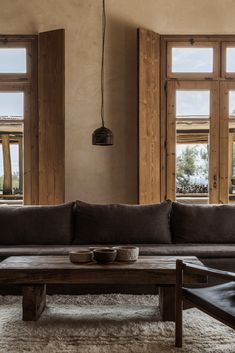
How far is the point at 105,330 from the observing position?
116 inches

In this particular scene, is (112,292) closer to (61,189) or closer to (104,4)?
(61,189)

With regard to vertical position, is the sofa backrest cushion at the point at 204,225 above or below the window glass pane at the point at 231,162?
below

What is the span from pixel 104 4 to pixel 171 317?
4.44 metres

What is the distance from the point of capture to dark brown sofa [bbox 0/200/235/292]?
434 centimetres

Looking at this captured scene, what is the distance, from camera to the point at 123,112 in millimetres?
6020

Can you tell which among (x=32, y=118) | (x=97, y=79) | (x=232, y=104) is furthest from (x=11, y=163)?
(x=232, y=104)

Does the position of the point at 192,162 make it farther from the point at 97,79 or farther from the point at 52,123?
the point at 52,123

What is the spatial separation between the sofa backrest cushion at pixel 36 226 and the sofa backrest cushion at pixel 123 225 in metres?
0.13

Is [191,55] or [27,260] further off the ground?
[191,55]

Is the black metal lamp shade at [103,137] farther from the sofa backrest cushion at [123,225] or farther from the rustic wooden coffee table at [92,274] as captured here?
the rustic wooden coffee table at [92,274]

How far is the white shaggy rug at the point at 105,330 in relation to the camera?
2.67 meters

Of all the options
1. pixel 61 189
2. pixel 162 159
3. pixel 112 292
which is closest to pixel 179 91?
pixel 162 159

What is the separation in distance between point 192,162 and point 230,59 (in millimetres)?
1515

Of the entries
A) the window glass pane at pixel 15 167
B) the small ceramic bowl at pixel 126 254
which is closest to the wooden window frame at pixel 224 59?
A: the window glass pane at pixel 15 167
